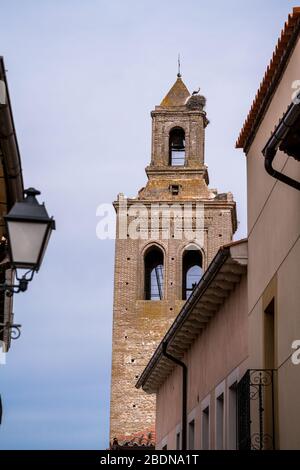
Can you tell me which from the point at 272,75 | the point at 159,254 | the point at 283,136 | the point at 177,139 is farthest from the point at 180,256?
the point at 283,136

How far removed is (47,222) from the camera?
9.30 metres

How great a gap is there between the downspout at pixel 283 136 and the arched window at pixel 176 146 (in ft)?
144

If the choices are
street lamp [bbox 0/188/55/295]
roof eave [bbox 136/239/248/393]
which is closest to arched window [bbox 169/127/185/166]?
roof eave [bbox 136/239/248/393]

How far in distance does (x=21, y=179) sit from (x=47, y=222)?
301 inches

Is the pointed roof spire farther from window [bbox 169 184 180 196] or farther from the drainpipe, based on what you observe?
the drainpipe

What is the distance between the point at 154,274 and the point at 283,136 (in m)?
44.6

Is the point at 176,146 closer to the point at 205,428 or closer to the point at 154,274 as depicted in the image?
the point at 154,274

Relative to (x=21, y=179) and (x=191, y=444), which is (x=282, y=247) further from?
(x=191, y=444)

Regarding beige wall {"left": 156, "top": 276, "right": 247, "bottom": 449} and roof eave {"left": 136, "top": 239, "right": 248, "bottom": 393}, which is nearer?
roof eave {"left": 136, "top": 239, "right": 248, "bottom": 393}

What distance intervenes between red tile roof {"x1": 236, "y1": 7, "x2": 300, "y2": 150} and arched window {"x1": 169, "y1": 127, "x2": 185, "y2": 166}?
Result: 4008 cm

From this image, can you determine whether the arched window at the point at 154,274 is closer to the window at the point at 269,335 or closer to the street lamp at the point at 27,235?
the window at the point at 269,335

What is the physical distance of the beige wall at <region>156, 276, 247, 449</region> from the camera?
16.7 metres

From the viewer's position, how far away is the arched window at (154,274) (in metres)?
A: 54.5
